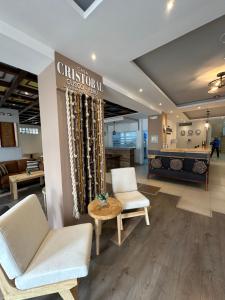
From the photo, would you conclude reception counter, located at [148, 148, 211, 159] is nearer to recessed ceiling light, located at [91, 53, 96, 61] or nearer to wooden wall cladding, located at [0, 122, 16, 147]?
recessed ceiling light, located at [91, 53, 96, 61]

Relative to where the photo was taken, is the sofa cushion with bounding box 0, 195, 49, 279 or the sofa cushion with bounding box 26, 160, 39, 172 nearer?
the sofa cushion with bounding box 0, 195, 49, 279

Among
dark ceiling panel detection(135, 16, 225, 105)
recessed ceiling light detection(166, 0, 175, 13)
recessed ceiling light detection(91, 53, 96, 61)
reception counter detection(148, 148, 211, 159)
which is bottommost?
reception counter detection(148, 148, 211, 159)

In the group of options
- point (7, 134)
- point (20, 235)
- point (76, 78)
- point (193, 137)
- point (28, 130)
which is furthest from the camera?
point (28, 130)

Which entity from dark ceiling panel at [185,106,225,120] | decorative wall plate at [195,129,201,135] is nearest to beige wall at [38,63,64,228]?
dark ceiling panel at [185,106,225,120]

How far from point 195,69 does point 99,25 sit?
2.14 metres

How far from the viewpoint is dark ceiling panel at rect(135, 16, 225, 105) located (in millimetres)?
1810

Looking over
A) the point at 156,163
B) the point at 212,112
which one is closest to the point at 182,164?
the point at 156,163

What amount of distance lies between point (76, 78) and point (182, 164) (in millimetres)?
3729

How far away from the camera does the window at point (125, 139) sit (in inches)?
327

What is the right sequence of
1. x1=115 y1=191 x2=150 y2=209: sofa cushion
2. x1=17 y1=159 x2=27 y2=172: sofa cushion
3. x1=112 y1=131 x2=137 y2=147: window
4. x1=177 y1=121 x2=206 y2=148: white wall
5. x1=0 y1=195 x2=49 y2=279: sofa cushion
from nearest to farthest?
x1=0 y1=195 x2=49 y2=279: sofa cushion < x1=115 y1=191 x2=150 y2=209: sofa cushion < x1=17 y1=159 x2=27 y2=172: sofa cushion < x1=112 y1=131 x2=137 y2=147: window < x1=177 y1=121 x2=206 y2=148: white wall

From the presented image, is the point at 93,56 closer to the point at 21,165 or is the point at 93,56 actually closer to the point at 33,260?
the point at 33,260

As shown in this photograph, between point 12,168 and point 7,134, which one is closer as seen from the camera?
point 12,168

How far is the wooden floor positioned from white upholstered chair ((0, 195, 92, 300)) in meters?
0.44

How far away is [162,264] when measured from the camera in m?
1.61
